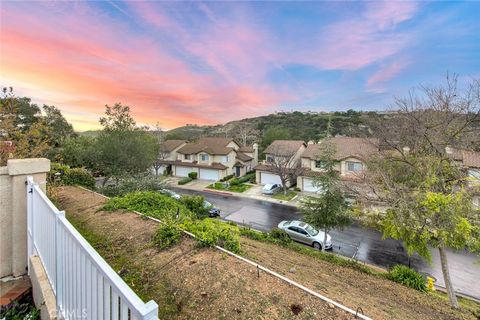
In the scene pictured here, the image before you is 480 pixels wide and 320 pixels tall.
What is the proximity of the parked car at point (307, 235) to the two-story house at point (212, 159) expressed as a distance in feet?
→ 58.8

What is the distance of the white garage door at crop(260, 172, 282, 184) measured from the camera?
30109 millimetres

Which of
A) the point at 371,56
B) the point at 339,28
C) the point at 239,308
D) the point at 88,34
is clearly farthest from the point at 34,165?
the point at 371,56

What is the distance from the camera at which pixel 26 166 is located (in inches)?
183

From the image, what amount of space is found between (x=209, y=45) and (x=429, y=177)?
15287 mm

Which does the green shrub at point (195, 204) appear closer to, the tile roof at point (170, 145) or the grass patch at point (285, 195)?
the grass patch at point (285, 195)


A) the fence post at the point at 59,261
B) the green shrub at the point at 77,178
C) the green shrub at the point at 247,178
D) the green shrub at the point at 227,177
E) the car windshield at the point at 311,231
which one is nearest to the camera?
the fence post at the point at 59,261

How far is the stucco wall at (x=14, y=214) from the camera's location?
455 cm

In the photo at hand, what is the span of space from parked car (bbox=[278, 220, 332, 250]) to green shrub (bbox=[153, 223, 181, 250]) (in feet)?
34.4

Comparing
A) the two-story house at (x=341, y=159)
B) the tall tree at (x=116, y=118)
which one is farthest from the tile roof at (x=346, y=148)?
the tall tree at (x=116, y=118)

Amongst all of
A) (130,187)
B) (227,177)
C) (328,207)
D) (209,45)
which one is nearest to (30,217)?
(130,187)

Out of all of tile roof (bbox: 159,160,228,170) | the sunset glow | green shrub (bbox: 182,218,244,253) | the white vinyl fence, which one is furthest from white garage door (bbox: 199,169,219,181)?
the white vinyl fence

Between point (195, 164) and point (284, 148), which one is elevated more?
point (284, 148)

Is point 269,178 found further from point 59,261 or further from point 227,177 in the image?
point 59,261

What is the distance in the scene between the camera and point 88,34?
428 inches
